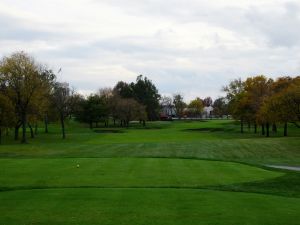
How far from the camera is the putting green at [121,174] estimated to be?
833 inches

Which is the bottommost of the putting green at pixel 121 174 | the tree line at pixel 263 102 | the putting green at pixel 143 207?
the putting green at pixel 121 174

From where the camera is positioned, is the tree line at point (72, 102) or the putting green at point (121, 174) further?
the tree line at point (72, 102)

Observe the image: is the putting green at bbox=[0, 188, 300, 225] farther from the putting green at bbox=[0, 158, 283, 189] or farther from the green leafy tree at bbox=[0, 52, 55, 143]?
the green leafy tree at bbox=[0, 52, 55, 143]

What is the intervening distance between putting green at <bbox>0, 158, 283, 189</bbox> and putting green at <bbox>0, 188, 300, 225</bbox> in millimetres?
2261

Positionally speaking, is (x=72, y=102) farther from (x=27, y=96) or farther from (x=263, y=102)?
(x=263, y=102)

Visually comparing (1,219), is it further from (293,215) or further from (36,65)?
(36,65)

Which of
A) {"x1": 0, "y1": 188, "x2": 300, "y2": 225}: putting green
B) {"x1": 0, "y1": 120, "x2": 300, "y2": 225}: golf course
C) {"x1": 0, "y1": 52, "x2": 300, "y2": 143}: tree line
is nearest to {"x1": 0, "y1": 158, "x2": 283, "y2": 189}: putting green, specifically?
{"x1": 0, "y1": 120, "x2": 300, "y2": 225}: golf course

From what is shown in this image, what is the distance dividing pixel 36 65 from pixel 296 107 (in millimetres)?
36748

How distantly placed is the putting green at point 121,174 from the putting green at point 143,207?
2.26 m

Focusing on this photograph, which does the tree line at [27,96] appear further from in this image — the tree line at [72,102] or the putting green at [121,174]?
the putting green at [121,174]

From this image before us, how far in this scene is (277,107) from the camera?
60.1 meters

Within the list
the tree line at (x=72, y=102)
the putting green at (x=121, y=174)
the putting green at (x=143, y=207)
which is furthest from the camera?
the tree line at (x=72, y=102)

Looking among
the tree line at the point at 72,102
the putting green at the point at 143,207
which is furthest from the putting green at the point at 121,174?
the tree line at the point at 72,102

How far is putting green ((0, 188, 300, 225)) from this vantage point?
42.9 feet
